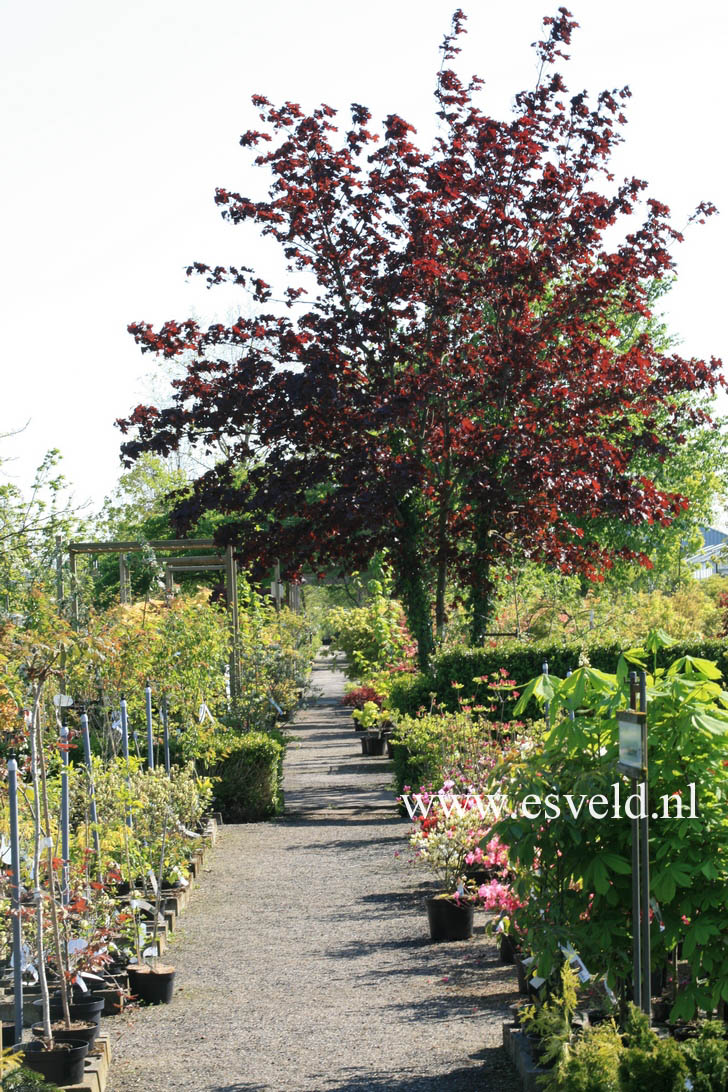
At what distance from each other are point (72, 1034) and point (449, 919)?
2.90m

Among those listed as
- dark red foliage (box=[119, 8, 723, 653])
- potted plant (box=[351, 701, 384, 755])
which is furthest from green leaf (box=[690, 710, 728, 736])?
potted plant (box=[351, 701, 384, 755])

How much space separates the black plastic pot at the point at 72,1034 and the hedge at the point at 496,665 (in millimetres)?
7861

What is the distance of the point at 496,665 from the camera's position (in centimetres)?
1292

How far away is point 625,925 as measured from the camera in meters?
4.28

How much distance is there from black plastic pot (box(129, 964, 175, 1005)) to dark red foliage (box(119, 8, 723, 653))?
6216mm

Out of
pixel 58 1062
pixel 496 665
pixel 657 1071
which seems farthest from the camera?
pixel 496 665

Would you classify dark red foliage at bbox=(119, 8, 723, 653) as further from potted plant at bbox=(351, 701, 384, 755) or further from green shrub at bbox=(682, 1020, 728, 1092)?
green shrub at bbox=(682, 1020, 728, 1092)

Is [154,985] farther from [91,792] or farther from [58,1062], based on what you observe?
[58,1062]

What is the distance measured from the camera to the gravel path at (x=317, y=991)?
500 centimetres

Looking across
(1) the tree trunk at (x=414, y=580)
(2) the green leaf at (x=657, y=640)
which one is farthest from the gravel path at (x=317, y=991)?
(1) the tree trunk at (x=414, y=580)

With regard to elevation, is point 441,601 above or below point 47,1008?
above

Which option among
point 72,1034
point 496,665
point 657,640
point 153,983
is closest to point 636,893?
point 657,640

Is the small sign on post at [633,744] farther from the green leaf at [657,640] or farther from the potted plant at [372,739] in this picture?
the potted plant at [372,739]

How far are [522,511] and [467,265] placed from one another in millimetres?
2705
